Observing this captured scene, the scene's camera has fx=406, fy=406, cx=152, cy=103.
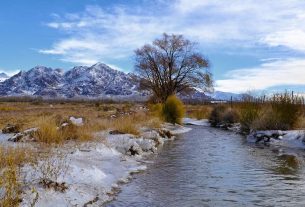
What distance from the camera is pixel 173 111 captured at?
35.8 m

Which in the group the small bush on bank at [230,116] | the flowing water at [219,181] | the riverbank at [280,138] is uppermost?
the small bush on bank at [230,116]

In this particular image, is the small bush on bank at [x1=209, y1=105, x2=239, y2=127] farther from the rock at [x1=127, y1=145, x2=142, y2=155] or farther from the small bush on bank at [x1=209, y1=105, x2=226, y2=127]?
the rock at [x1=127, y1=145, x2=142, y2=155]

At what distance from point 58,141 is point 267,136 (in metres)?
12.2

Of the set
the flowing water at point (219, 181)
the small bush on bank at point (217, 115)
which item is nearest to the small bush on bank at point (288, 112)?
the flowing water at point (219, 181)

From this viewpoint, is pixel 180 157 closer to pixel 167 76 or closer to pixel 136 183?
pixel 136 183

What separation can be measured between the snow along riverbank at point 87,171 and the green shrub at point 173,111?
18.6 metres

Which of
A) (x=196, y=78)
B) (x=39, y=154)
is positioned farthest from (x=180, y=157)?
(x=196, y=78)

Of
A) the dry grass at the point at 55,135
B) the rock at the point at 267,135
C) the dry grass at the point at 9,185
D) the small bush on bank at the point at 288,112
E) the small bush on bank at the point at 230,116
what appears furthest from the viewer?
the small bush on bank at the point at 230,116

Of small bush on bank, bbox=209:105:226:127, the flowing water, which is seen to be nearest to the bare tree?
small bush on bank, bbox=209:105:226:127

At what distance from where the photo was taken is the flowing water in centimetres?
889

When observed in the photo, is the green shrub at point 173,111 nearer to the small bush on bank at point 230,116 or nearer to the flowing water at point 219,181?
the small bush on bank at point 230,116

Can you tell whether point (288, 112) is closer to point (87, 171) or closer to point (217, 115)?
point (87, 171)

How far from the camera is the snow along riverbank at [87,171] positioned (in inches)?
305

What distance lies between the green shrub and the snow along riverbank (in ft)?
60.9
